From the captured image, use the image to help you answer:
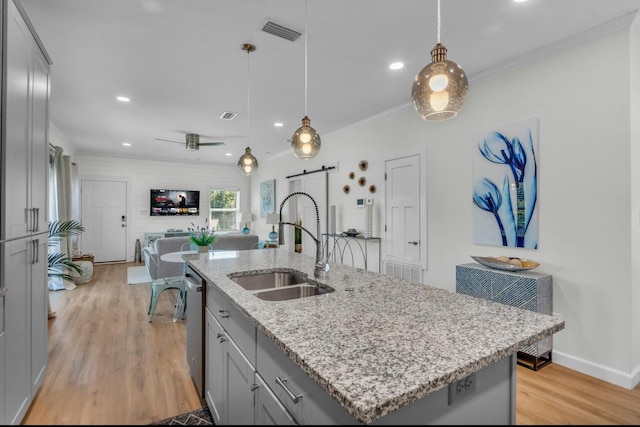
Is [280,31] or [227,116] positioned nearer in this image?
[280,31]

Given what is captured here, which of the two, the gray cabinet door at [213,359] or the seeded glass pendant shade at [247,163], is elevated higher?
the seeded glass pendant shade at [247,163]

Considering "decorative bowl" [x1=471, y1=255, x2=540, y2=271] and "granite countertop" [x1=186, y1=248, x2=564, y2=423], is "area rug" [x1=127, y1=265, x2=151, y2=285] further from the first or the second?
"decorative bowl" [x1=471, y1=255, x2=540, y2=271]

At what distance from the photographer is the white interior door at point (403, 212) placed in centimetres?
403

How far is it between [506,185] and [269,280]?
2.29 metres

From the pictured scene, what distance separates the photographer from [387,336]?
1.06 meters

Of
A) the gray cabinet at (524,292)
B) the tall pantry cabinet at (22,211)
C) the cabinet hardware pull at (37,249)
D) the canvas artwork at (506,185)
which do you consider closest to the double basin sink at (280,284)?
the tall pantry cabinet at (22,211)

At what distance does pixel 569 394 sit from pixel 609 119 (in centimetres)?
279

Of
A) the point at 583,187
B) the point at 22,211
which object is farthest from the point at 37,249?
the point at 583,187

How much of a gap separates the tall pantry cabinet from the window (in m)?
6.72

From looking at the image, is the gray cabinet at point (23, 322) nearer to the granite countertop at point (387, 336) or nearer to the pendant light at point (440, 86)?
the granite countertop at point (387, 336)

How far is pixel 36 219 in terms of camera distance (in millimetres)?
2090

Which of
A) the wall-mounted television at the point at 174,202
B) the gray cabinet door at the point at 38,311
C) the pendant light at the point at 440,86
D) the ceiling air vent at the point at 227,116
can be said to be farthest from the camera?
the wall-mounted television at the point at 174,202

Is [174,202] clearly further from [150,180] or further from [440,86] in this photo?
[440,86]

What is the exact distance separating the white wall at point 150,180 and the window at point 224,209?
0.15 meters
